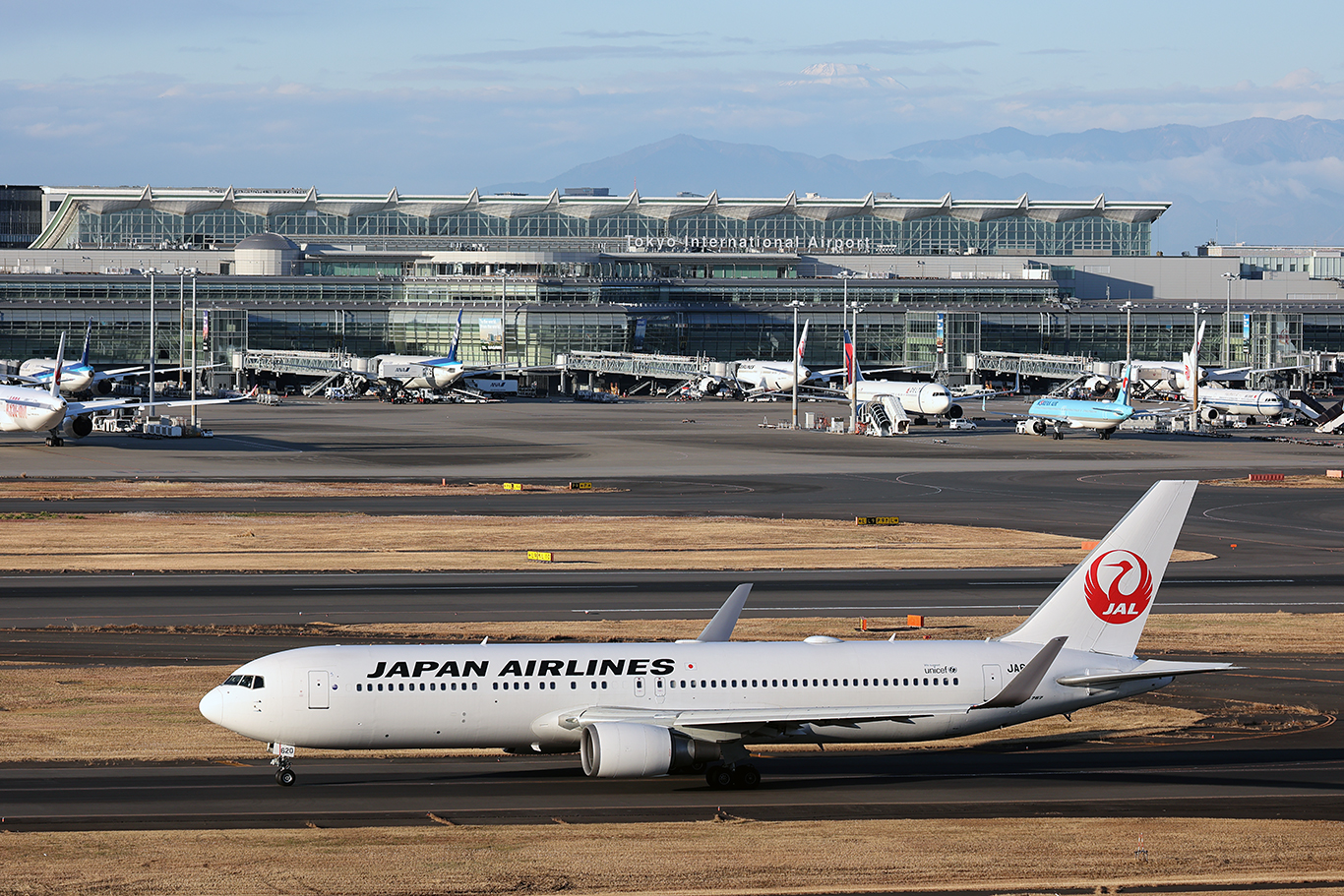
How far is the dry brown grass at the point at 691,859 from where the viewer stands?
1171 inches

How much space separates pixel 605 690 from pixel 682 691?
1.82 metres

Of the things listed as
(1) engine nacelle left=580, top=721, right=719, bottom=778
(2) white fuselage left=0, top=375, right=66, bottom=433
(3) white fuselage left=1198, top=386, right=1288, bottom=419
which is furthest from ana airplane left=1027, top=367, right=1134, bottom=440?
(1) engine nacelle left=580, top=721, right=719, bottom=778

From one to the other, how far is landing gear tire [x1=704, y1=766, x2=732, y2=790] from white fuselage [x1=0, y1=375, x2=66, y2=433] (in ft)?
359

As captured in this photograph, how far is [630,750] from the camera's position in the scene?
34.4 metres

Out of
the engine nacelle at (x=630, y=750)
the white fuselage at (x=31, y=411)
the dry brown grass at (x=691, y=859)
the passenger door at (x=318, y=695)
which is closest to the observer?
the dry brown grass at (x=691, y=859)

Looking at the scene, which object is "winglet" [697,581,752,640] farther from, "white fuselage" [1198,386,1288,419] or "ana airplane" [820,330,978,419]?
"white fuselage" [1198,386,1288,419]

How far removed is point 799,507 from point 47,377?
131 meters

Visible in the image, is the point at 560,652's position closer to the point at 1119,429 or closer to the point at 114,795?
the point at 114,795

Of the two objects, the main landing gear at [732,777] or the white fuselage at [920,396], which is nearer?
the main landing gear at [732,777]

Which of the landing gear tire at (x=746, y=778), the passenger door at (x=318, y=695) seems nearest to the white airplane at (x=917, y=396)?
the landing gear tire at (x=746, y=778)

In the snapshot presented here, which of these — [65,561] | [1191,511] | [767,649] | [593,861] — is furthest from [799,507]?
[593,861]

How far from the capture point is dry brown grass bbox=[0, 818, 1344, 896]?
97.6 feet

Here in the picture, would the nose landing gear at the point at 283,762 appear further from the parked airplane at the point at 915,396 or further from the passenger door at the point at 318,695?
the parked airplane at the point at 915,396

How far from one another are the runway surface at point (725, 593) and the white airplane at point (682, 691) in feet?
4.91
